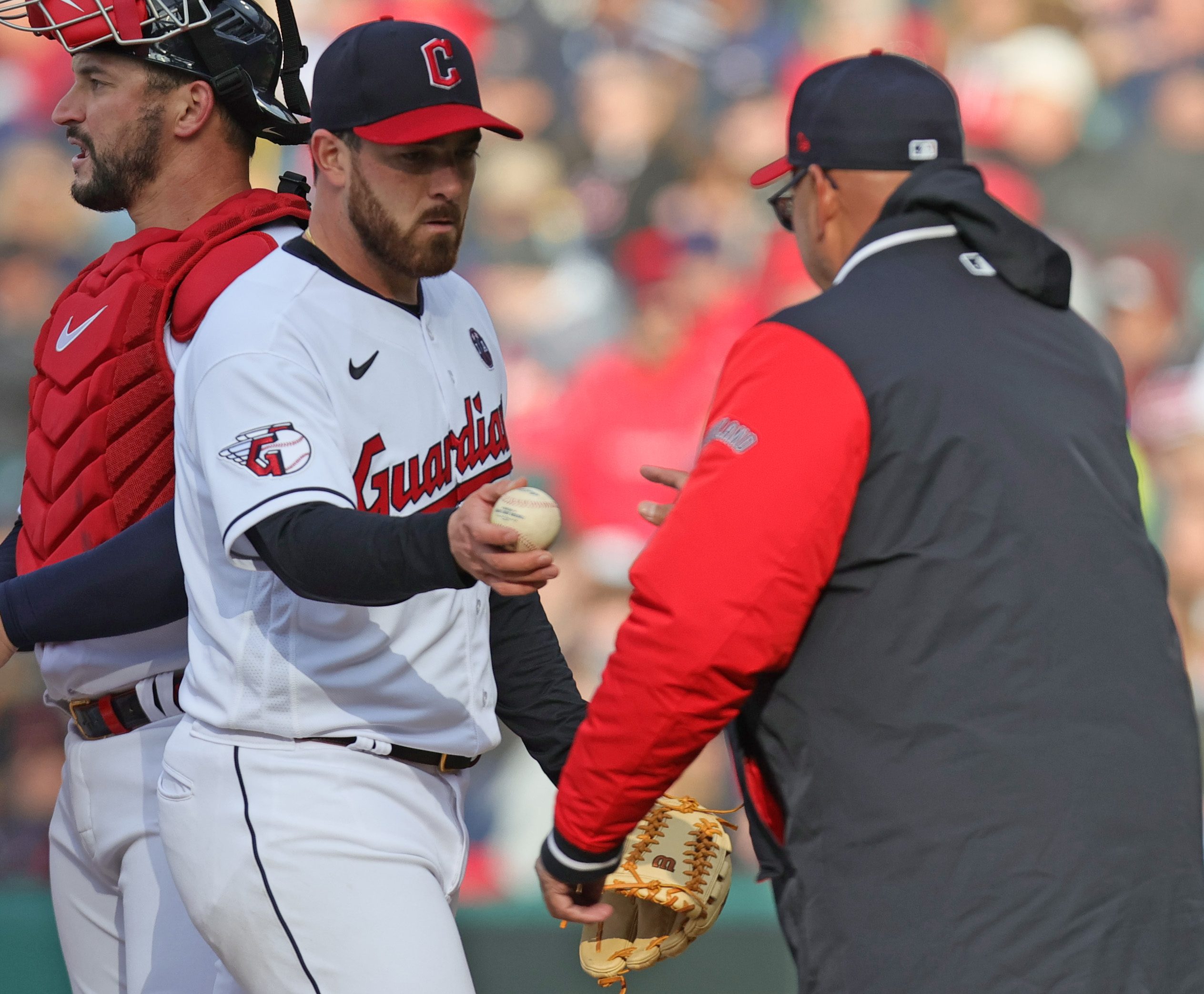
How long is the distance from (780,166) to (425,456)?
640mm

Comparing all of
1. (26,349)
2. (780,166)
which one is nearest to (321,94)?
(780,166)

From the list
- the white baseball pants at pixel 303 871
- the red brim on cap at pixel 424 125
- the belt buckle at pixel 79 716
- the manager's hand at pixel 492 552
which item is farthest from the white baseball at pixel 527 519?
the belt buckle at pixel 79 716

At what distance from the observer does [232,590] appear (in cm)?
179

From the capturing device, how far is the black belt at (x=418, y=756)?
5.92ft

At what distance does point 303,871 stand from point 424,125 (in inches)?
40.5

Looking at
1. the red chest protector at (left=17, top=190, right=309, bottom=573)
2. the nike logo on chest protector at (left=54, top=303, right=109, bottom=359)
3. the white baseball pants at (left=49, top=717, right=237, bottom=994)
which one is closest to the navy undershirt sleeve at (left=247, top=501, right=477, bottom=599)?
the red chest protector at (left=17, top=190, right=309, bottom=573)

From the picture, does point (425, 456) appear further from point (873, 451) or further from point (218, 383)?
point (873, 451)

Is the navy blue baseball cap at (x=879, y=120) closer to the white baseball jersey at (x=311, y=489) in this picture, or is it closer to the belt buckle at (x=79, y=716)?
the white baseball jersey at (x=311, y=489)

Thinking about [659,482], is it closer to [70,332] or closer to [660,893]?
[660,893]

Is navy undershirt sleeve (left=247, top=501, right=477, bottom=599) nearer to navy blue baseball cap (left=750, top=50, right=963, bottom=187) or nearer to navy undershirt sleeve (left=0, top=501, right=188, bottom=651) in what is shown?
navy undershirt sleeve (left=0, top=501, right=188, bottom=651)

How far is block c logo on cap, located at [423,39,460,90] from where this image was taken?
190cm

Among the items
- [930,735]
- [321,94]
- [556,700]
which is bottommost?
[556,700]

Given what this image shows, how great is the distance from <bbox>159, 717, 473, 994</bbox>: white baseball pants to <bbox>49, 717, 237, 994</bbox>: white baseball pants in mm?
239

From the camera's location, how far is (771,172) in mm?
1865
